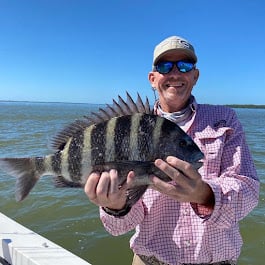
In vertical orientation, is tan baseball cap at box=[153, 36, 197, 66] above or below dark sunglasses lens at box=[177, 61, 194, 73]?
above

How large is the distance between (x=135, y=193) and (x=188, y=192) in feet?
A: 1.23

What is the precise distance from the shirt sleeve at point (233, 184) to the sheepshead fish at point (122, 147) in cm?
24

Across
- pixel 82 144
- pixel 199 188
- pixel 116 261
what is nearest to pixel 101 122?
pixel 82 144

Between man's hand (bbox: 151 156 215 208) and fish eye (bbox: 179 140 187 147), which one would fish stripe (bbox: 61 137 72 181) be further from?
fish eye (bbox: 179 140 187 147)

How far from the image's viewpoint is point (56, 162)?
2572 mm

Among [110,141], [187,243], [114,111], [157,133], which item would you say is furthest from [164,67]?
[187,243]

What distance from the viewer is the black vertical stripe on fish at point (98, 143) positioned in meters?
2.35

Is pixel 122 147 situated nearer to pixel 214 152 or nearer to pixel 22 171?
pixel 214 152

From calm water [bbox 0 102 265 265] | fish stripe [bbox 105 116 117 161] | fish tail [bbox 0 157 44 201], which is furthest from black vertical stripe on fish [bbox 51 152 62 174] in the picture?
calm water [bbox 0 102 265 265]

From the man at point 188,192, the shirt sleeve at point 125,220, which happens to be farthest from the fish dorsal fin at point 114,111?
the shirt sleeve at point 125,220

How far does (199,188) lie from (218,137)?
0.59 m

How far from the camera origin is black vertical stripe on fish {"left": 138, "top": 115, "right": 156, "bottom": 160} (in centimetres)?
229

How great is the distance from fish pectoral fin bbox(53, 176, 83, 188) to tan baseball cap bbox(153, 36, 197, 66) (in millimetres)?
1196

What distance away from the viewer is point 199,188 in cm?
220
